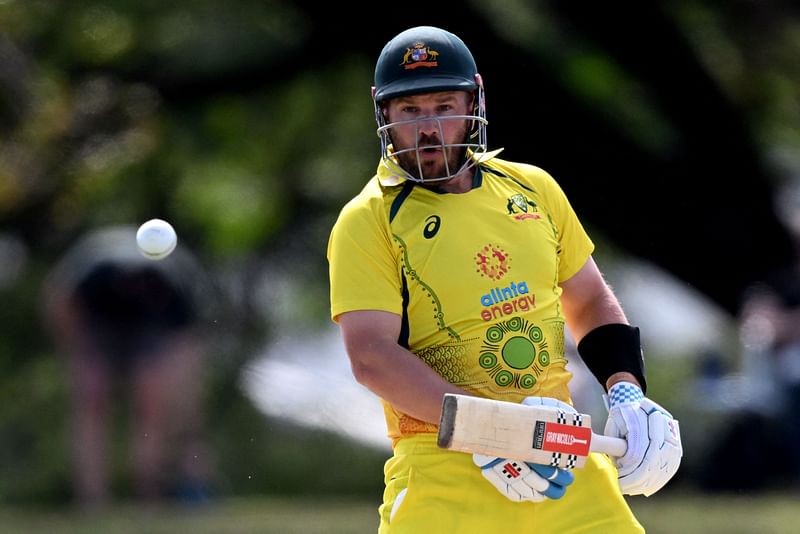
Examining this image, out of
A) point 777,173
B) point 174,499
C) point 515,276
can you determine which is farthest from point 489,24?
point 515,276

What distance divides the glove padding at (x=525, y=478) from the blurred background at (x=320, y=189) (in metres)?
6.07

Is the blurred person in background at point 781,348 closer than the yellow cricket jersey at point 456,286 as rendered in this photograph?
No

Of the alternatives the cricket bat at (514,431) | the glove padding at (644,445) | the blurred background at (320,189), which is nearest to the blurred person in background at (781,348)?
the blurred background at (320,189)

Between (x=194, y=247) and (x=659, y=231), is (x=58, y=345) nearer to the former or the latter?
(x=194, y=247)

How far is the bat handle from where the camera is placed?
372 cm

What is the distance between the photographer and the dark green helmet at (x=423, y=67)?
3936 millimetres

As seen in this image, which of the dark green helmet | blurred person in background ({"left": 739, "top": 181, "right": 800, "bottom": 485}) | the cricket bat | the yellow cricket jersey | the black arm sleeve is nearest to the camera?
the cricket bat

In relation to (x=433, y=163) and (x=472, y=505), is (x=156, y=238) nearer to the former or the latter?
(x=433, y=163)

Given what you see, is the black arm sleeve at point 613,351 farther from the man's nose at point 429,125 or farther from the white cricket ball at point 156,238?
the white cricket ball at point 156,238

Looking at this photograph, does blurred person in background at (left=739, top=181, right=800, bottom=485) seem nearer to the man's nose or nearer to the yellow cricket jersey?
the yellow cricket jersey

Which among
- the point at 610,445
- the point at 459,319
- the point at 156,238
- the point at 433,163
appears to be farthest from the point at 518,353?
the point at 156,238

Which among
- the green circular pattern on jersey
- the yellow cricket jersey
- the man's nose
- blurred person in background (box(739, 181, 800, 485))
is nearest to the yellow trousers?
the yellow cricket jersey

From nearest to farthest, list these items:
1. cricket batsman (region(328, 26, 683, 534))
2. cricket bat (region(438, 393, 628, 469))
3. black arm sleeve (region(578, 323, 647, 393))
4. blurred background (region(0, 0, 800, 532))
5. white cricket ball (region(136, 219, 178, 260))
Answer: cricket bat (region(438, 393, 628, 469)) → cricket batsman (region(328, 26, 683, 534)) → black arm sleeve (region(578, 323, 647, 393)) → white cricket ball (region(136, 219, 178, 260)) → blurred background (region(0, 0, 800, 532))

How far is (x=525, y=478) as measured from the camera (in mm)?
3598
